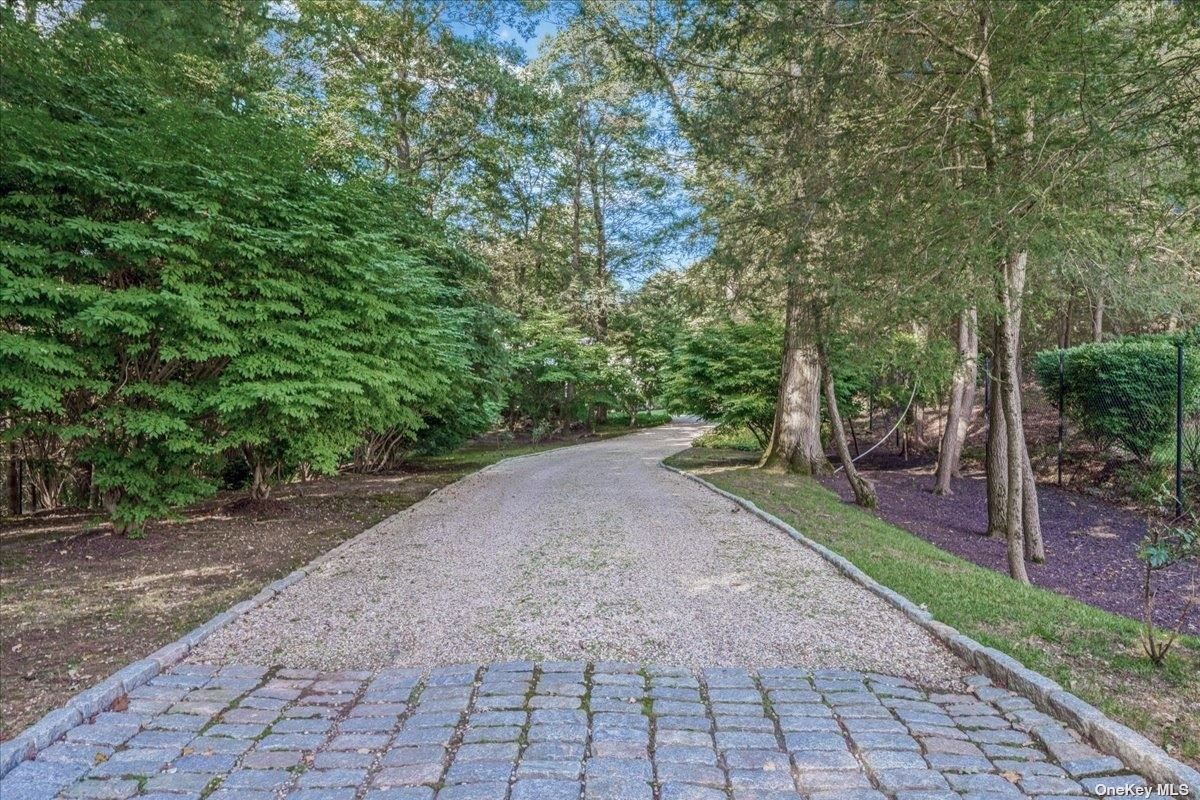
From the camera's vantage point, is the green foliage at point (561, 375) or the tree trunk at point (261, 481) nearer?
the tree trunk at point (261, 481)

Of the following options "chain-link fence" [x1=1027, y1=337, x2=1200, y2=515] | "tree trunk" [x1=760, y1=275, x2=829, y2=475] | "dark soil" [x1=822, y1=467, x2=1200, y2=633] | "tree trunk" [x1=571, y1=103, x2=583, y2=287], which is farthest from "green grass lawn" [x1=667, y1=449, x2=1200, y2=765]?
"tree trunk" [x1=571, y1=103, x2=583, y2=287]

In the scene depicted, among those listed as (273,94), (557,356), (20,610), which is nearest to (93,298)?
(20,610)

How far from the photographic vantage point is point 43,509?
839 centimetres

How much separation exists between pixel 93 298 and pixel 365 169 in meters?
5.67

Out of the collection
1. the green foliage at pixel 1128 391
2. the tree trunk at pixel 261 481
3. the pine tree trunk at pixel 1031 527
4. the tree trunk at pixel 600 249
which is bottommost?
the pine tree trunk at pixel 1031 527

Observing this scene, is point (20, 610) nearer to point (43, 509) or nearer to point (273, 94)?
point (43, 509)

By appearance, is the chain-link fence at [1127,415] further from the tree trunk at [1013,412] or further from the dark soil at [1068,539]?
the tree trunk at [1013,412]

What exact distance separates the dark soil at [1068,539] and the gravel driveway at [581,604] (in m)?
2.37

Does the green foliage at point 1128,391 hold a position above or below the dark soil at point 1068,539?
above

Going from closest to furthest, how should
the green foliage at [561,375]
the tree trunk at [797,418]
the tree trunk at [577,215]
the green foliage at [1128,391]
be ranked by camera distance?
1. the green foliage at [1128,391]
2. the tree trunk at [797,418]
3. the green foliage at [561,375]
4. the tree trunk at [577,215]

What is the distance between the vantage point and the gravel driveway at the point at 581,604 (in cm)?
354

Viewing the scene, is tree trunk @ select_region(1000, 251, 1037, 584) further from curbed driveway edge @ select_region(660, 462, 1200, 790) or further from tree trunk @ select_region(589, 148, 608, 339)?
tree trunk @ select_region(589, 148, 608, 339)

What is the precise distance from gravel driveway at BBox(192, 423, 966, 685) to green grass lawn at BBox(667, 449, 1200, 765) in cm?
39

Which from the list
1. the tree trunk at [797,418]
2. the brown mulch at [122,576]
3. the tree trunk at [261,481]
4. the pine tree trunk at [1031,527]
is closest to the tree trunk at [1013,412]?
the pine tree trunk at [1031,527]
